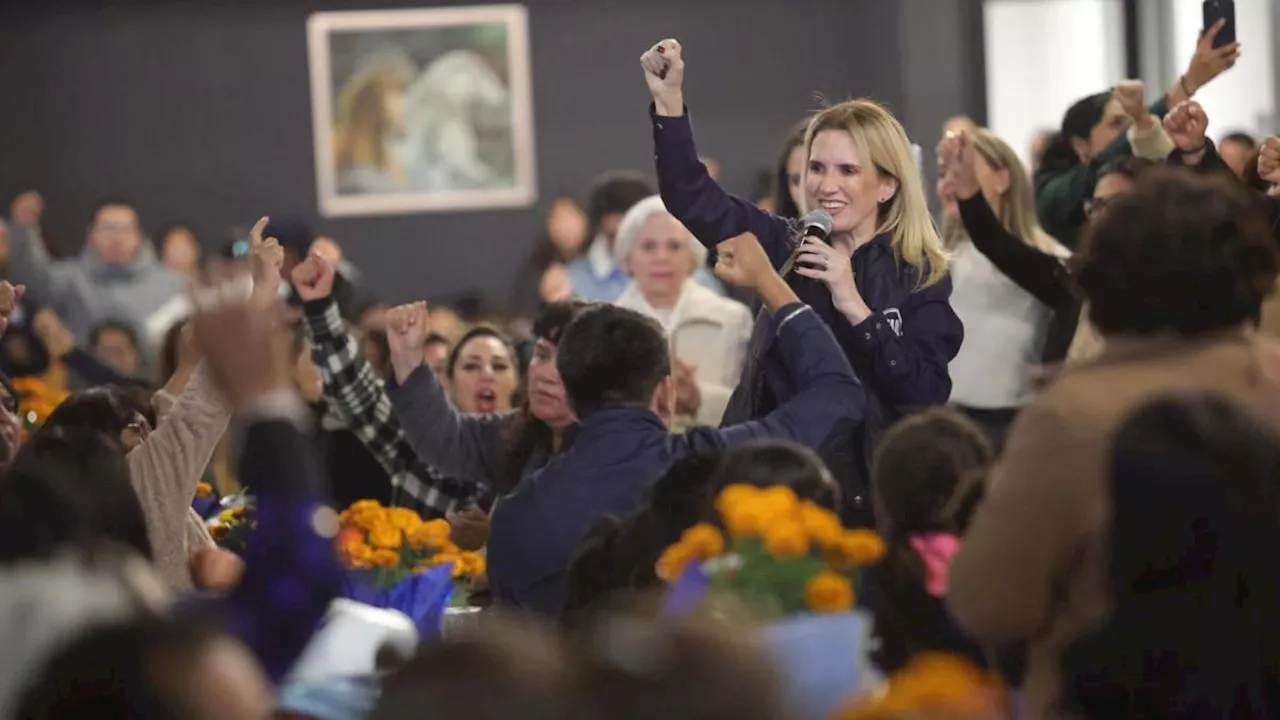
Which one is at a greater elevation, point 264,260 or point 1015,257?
point 264,260

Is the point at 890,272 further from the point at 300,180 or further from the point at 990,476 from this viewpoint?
the point at 300,180

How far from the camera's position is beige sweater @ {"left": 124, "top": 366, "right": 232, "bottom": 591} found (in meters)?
3.84

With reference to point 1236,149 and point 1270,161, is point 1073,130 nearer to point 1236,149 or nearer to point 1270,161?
point 1236,149

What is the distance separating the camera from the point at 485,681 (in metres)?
1.80

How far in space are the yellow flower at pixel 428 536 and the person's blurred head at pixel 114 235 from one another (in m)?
6.00

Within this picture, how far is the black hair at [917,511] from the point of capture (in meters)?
2.79

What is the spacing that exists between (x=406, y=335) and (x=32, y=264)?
563cm

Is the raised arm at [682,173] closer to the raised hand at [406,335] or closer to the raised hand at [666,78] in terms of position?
the raised hand at [666,78]

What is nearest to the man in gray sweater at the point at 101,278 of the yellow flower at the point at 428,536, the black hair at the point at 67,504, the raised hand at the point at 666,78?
the yellow flower at the point at 428,536

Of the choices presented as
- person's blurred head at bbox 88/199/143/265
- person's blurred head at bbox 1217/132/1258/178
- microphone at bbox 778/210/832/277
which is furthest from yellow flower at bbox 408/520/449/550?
person's blurred head at bbox 88/199/143/265

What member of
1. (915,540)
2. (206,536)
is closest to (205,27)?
(206,536)

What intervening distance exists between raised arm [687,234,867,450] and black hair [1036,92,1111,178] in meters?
2.77

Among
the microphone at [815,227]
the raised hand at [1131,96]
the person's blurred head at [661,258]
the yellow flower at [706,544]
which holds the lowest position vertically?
the yellow flower at [706,544]

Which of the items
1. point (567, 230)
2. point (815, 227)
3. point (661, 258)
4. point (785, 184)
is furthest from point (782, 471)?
point (567, 230)
